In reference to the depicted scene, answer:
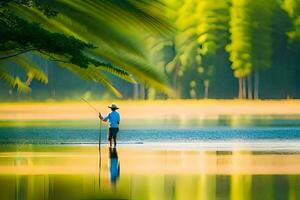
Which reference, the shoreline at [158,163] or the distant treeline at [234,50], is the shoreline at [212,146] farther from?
the distant treeline at [234,50]

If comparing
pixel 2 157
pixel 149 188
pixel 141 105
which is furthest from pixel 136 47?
pixel 141 105

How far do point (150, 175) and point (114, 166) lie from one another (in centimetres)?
217

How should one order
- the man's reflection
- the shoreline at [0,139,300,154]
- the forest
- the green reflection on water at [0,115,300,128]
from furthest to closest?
the forest < the green reflection on water at [0,115,300,128] < the shoreline at [0,139,300,154] < the man's reflection

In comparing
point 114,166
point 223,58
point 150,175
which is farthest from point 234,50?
point 150,175

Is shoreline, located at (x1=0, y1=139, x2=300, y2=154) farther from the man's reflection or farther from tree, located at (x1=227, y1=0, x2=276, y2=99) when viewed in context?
tree, located at (x1=227, y1=0, x2=276, y2=99)

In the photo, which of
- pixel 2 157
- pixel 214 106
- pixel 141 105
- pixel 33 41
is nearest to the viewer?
pixel 33 41

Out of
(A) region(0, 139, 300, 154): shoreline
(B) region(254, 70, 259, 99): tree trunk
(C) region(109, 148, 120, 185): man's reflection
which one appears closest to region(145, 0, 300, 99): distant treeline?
(B) region(254, 70, 259, 99): tree trunk

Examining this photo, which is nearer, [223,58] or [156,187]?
[156,187]

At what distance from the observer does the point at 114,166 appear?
16.6 metres

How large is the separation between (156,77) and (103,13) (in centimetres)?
51

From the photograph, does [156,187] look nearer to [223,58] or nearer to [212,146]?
[212,146]

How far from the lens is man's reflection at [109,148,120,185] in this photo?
13388mm

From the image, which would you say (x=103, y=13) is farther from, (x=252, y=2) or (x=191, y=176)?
(x=252, y=2)

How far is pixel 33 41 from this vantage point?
7594mm
